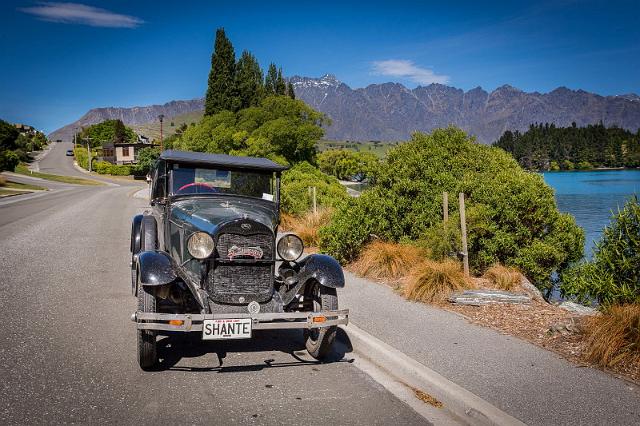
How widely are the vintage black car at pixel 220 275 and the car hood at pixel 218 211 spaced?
0.04ft

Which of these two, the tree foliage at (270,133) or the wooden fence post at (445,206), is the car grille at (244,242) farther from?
the tree foliage at (270,133)

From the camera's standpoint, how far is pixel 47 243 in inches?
486

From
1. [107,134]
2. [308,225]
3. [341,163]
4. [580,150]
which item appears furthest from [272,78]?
[107,134]

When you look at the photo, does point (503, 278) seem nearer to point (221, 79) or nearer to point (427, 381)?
point (427, 381)

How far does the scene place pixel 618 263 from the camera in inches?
255

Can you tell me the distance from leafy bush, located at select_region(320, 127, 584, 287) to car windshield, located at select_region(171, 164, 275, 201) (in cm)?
371

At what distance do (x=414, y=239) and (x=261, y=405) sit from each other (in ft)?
23.1

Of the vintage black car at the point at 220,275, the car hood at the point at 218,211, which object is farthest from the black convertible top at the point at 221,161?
the car hood at the point at 218,211

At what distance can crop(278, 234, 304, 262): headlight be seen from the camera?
5.62 metres

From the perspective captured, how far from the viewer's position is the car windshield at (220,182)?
6.28 m

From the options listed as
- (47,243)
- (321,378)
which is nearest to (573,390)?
(321,378)

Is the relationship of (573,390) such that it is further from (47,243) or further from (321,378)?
(47,243)

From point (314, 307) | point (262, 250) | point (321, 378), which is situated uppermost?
point (262, 250)

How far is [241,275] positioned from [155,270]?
847 millimetres
